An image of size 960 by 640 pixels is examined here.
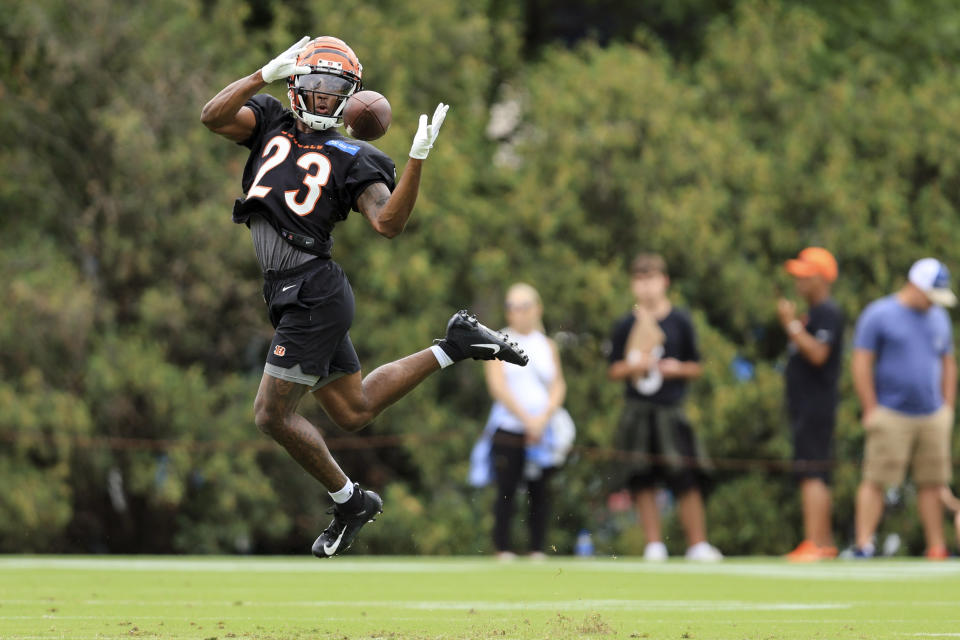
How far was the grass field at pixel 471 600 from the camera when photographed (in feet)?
20.7

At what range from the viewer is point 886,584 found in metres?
9.11

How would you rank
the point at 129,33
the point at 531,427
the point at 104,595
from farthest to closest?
the point at 129,33 → the point at 531,427 → the point at 104,595

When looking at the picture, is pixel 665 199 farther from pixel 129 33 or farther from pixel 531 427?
pixel 129 33

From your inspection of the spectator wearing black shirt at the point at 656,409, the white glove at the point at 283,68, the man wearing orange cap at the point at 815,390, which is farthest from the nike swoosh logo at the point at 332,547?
the man wearing orange cap at the point at 815,390

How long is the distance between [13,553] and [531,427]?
16.5 feet

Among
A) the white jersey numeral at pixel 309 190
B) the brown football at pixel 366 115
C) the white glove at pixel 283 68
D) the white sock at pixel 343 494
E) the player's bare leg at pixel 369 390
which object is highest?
the white glove at pixel 283 68

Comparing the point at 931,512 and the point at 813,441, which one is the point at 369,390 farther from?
the point at 931,512

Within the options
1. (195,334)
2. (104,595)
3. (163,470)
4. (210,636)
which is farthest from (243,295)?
(210,636)

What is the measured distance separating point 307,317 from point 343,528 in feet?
3.39

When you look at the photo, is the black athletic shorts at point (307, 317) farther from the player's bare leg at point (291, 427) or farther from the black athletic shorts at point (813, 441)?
the black athletic shorts at point (813, 441)

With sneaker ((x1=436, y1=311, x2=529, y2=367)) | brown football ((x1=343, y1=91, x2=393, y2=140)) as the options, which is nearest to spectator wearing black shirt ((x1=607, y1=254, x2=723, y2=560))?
sneaker ((x1=436, y1=311, x2=529, y2=367))

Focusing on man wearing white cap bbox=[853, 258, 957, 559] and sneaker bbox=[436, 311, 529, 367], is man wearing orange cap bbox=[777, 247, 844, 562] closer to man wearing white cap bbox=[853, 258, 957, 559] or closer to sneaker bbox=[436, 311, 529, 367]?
man wearing white cap bbox=[853, 258, 957, 559]

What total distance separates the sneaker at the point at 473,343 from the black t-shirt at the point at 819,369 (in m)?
5.08

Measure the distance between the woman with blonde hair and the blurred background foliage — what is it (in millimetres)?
2352
